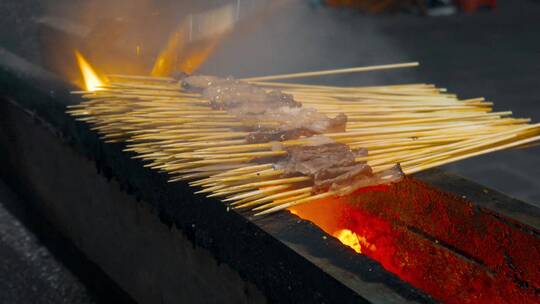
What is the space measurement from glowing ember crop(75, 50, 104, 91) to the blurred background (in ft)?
0.26

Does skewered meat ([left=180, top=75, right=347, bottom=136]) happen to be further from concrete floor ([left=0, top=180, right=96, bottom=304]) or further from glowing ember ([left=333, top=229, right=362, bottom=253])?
concrete floor ([left=0, top=180, right=96, bottom=304])

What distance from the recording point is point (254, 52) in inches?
233

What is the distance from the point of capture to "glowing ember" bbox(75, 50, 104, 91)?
3.82 metres

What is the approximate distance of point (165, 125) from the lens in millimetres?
2918

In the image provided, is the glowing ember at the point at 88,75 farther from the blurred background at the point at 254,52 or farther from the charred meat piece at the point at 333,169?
the charred meat piece at the point at 333,169

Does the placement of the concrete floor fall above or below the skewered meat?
below

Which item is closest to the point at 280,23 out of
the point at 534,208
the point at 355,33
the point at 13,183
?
the point at 13,183

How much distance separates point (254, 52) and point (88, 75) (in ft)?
6.99

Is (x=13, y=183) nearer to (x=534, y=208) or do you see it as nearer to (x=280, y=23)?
(x=280, y=23)

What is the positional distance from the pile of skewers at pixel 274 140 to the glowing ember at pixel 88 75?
37 cm

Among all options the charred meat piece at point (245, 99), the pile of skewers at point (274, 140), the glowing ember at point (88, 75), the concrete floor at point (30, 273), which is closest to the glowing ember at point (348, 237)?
the pile of skewers at point (274, 140)

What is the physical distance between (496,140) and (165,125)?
1.44 m

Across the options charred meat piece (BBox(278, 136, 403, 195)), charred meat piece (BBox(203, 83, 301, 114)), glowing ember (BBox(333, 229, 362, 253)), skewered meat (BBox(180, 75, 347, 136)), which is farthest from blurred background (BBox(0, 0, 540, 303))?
charred meat piece (BBox(278, 136, 403, 195))

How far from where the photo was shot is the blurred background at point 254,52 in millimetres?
4656
